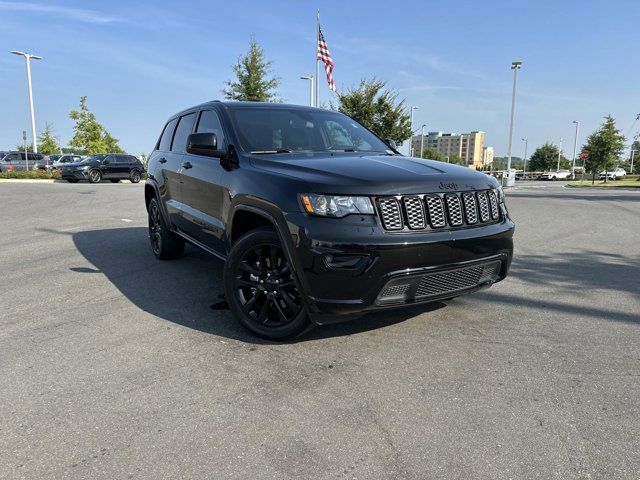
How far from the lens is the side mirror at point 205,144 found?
382cm

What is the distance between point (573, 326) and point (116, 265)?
4931mm

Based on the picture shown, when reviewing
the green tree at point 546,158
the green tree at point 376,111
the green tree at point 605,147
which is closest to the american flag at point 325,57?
the green tree at point 376,111

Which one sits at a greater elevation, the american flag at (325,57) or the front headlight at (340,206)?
the american flag at (325,57)

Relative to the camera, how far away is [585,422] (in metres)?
2.44

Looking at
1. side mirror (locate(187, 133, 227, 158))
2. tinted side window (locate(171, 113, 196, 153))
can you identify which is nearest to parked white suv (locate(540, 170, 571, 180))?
tinted side window (locate(171, 113, 196, 153))

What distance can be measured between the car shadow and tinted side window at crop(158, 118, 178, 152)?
55.9 inches

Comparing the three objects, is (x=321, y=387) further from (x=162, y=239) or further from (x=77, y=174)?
(x=77, y=174)

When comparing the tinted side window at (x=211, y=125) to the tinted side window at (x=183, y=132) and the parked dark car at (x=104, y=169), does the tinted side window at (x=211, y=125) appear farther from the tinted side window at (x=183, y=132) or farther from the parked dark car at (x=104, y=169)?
the parked dark car at (x=104, y=169)

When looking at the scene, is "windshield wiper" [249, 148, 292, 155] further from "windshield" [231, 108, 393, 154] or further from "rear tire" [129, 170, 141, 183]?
"rear tire" [129, 170, 141, 183]

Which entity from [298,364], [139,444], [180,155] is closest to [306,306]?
[298,364]

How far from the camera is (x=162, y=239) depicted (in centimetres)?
585

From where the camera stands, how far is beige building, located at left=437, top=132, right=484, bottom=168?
143 meters

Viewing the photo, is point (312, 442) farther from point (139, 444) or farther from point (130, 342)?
point (130, 342)

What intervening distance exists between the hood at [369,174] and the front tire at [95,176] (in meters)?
24.5
